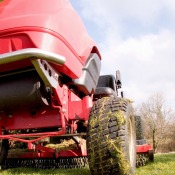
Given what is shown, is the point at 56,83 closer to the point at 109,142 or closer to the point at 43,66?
the point at 43,66

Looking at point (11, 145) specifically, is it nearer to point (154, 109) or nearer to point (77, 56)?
point (77, 56)

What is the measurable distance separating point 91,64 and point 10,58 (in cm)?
119

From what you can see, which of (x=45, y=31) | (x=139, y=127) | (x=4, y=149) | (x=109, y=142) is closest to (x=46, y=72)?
(x=45, y=31)

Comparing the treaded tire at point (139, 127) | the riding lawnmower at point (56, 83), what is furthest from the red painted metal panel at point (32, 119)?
Result: the treaded tire at point (139, 127)

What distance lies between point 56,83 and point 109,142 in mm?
690

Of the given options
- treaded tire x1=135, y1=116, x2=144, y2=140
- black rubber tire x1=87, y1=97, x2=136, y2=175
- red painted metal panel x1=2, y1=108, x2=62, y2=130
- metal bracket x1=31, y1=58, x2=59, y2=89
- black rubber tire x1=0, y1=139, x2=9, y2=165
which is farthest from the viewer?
treaded tire x1=135, y1=116, x2=144, y2=140

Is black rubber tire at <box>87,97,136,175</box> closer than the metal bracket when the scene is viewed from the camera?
No

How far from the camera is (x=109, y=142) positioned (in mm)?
2436

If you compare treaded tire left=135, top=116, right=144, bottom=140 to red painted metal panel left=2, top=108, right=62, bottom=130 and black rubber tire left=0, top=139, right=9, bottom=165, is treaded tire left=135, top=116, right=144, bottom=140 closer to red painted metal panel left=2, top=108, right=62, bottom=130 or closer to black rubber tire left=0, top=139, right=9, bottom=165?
black rubber tire left=0, top=139, right=9, bottom=165

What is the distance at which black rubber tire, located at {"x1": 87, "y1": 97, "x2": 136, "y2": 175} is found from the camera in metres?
A: 2.42

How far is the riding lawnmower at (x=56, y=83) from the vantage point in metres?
2.32

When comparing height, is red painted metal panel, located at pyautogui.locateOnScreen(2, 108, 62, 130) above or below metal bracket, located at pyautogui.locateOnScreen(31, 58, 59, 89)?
below

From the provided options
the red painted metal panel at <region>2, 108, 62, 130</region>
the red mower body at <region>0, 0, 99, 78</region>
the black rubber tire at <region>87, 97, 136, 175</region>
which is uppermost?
the red mower body at <region>0, 0, 99, 78</region>

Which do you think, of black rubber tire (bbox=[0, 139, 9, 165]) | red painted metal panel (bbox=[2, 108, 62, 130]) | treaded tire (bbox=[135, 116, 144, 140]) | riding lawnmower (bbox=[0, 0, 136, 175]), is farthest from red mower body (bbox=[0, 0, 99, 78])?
treaded tire (bbox=[135, 116, 144, 140])
